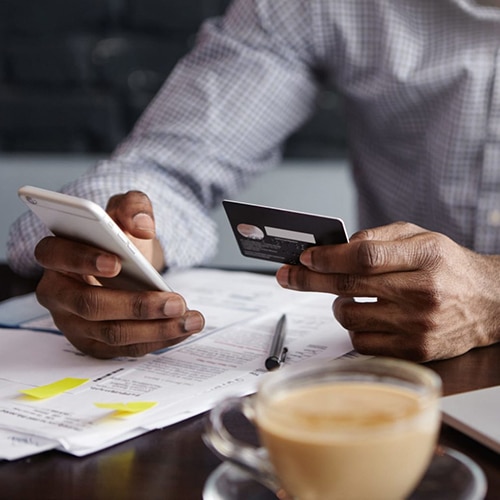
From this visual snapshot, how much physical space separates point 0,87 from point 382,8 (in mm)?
1000

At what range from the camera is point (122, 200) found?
987 mm

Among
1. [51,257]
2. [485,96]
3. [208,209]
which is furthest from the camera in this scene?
[208,209]

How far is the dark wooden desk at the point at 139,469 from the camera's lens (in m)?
0.60

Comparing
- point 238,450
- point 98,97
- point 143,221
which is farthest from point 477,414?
point 98,97

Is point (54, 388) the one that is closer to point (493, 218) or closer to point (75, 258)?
point (75, 258)

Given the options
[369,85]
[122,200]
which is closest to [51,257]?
[122,200]

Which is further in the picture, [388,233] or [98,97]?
[98,97]

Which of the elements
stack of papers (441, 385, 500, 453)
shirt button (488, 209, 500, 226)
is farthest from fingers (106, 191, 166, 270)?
shirt button (488, 209, 500, 226)

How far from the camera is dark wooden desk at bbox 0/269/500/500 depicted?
601 mm

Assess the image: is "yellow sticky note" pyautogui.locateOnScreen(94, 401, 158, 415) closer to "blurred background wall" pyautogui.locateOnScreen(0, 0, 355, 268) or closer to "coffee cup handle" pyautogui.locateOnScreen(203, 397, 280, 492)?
"coffee cup handle" pyautogui.locateOnScreen(203, 397, 280, 492)

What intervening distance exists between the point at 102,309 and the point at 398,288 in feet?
0.92

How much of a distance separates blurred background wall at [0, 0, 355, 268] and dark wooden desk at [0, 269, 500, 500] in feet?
4.42

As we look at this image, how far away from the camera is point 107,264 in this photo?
850 mm

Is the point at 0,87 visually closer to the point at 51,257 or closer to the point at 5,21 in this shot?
the point at 5,21
